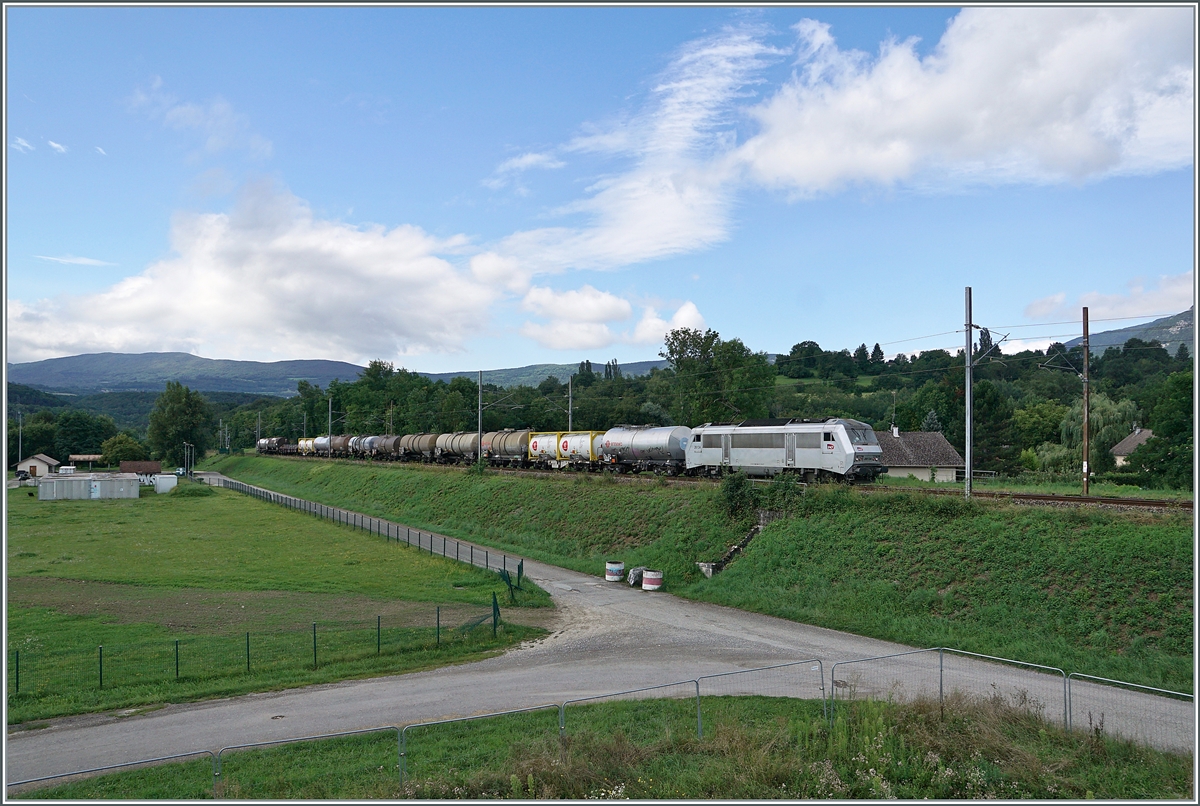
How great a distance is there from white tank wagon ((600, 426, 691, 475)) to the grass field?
47.6ft

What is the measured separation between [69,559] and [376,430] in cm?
9321

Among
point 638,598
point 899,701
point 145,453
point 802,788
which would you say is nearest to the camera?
point 802,788

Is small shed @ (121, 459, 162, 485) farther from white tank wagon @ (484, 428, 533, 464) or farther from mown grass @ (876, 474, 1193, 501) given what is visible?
mown grass @ (876, 474, 1193, 501)

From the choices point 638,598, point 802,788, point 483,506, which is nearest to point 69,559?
point 483,506

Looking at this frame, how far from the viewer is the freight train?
32812 mm

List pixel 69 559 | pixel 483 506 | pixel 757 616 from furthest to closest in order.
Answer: pixel 483 506, pixel 69 559, pixel 757 616

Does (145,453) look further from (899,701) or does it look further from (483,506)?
(899,701)

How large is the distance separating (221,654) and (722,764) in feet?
49.2

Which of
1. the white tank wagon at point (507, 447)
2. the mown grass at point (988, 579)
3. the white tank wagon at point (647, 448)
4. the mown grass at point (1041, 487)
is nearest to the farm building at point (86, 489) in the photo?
the white tank wagon at point (507, 447)

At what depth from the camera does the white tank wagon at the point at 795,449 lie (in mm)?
32438

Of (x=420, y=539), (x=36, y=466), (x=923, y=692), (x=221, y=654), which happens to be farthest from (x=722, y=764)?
(x=36, y=466)

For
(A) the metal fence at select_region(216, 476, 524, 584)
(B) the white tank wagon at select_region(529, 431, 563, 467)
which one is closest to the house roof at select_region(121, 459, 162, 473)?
(A) the metal fence at select_region(216, 476, 524, 584)

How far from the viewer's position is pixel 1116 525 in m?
21.4

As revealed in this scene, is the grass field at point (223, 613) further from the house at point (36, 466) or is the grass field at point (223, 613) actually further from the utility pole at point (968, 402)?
the house at point (36, 466)
